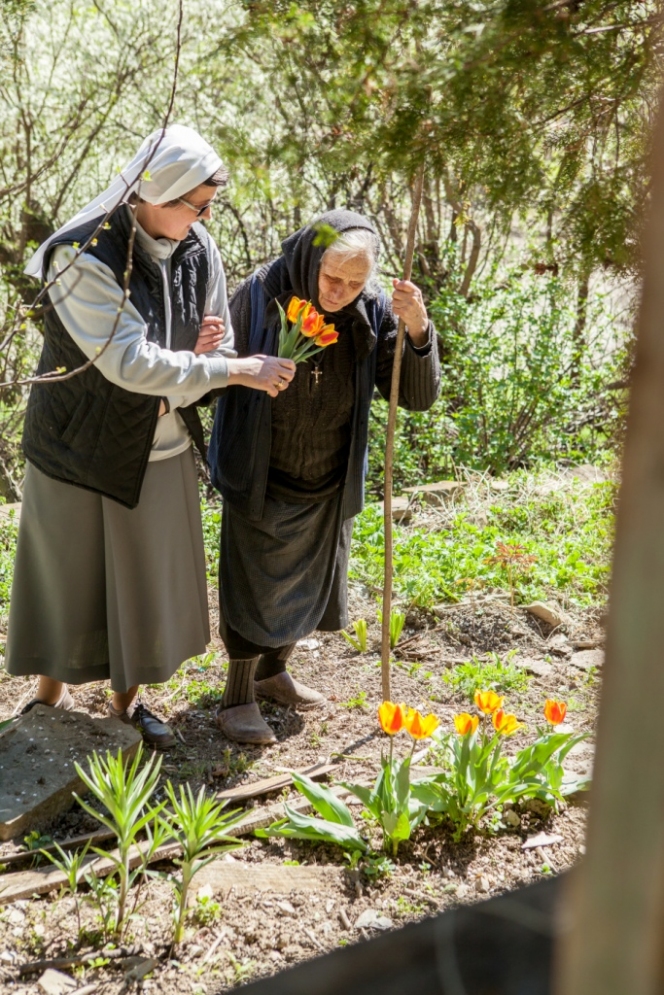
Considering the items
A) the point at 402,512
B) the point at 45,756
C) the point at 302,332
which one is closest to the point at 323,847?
the point at 45,756

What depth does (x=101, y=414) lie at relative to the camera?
271 centimetres

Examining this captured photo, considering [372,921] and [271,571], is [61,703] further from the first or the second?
[372,921]

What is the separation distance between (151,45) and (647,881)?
6.80 metres

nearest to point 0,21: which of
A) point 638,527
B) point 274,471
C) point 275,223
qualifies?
point 275,223

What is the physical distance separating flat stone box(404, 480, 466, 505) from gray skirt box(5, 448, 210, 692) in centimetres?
262

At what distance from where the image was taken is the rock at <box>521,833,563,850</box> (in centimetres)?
254

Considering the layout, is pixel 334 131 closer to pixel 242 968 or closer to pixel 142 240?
pixel 142 240

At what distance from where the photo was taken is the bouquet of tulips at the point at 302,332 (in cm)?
274

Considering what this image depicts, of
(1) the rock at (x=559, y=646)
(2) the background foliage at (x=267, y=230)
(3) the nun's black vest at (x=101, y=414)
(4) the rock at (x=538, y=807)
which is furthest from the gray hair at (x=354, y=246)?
(1) the rock at (x=559, y=646)

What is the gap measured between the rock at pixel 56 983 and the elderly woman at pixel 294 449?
1.21 m

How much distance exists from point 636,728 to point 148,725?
277cm

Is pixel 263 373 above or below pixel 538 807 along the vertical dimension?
above

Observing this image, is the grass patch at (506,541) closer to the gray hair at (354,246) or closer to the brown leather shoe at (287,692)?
the brown leather shoe at (287,692)

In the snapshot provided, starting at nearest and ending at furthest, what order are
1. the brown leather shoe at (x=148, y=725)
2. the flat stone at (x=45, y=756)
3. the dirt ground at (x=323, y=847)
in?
the dirt ground at (x=323, y=847) → the flat stone at (x=45, y=756) → the brown leather shoe at (x=148, y=725)
